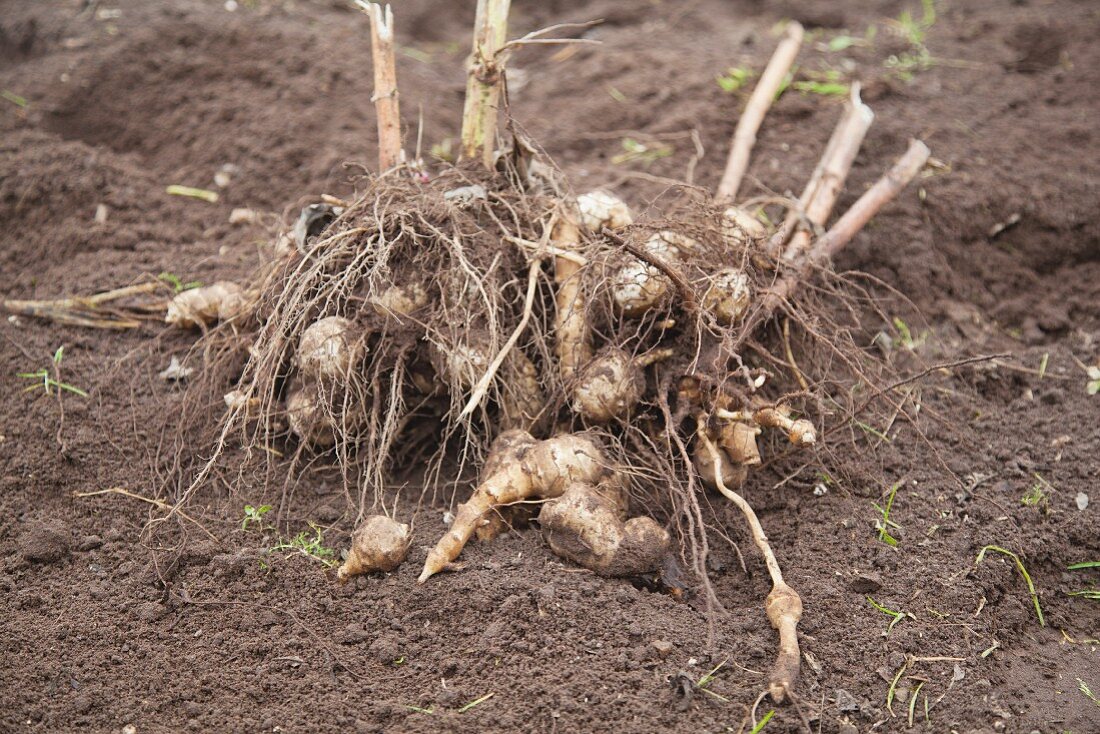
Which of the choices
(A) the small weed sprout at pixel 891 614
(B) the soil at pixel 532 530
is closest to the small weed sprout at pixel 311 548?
(B) the soil at pixel 532 530

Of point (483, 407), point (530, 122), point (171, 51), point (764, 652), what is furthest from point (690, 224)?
point (171, 51)

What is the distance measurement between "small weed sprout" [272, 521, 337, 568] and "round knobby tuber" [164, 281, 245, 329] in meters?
0.71

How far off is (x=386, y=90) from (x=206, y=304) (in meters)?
0.78

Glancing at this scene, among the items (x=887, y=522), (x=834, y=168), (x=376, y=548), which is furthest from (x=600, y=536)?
(x=834, y=168)

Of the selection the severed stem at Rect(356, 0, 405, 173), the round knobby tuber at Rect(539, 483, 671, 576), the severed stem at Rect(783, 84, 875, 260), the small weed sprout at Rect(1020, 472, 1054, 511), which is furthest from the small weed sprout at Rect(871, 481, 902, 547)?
the severed stem at Rect(356, 0, 405, 173)

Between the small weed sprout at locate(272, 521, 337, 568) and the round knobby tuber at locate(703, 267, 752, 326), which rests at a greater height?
the round knobby tuber at locate(703, 267, 752, 326)

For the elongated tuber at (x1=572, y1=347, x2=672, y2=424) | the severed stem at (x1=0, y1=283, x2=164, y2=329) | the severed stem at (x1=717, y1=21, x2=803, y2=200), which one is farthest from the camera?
the severed stem at (x1=717, y1=21, x2=803, y2=200)

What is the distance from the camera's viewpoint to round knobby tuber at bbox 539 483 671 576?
83.0 inches

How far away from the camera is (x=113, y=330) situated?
111 inches

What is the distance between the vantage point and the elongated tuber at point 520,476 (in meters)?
2.12

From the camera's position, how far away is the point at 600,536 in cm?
211

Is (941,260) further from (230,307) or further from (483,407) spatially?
(230,307)

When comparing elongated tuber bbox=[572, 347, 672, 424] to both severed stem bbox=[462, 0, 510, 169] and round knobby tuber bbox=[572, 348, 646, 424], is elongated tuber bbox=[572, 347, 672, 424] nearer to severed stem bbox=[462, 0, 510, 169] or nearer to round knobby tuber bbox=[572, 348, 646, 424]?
round knobby tuber bbox=[572, 348, 646, 424]

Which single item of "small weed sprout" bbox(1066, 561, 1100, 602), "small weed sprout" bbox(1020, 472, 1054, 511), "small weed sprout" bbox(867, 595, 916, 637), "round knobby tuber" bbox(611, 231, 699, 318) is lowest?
"small weed sprout" bbox(1066, 561, 1100, 602)
